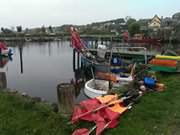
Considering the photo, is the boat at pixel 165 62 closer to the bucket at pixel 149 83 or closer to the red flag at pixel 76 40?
the bucket at pixel 149 83

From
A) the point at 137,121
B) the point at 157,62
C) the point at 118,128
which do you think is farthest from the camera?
the point at 157,62

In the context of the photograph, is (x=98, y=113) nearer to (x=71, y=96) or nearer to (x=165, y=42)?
(x=71, y=96)

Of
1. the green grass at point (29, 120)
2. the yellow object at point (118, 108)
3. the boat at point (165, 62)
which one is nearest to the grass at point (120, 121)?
the green grass at point (29, 120)

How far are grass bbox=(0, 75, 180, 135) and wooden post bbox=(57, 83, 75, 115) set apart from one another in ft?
0.76

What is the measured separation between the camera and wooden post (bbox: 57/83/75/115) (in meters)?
6.40

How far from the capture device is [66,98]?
6.45 meters

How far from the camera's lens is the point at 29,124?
6352mm

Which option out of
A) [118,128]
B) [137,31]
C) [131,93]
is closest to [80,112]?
[118,128]

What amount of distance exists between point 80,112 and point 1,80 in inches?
218

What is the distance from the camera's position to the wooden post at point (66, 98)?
6400mm

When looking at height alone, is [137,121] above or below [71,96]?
below

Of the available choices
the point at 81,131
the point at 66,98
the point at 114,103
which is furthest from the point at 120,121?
the point at 66,98

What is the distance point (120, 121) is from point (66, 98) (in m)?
1.42

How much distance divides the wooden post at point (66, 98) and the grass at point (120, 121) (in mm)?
230
